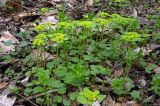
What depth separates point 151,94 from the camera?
305 centimetres

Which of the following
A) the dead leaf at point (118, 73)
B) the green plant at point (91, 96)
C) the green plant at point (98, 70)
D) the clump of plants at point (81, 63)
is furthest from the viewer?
the dead leaf at point (118, 73)

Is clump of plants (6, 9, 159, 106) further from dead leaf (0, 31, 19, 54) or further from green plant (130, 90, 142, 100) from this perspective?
dead leaf (0, 31, 19, 54)

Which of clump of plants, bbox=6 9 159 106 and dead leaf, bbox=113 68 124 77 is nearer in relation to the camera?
clump of plants, bbox=6 9 159 106

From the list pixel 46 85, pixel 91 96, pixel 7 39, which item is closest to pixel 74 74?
pixel 46 85

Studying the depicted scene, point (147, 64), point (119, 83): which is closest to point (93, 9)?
point (147, 64)

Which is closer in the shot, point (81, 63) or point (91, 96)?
point (91, 96)

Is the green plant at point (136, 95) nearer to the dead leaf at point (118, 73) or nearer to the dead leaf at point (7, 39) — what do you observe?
the dead leaf at point (118, 73)

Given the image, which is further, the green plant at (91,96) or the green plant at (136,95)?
the green plant at (136,95)

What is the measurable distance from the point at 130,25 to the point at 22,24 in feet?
5.67

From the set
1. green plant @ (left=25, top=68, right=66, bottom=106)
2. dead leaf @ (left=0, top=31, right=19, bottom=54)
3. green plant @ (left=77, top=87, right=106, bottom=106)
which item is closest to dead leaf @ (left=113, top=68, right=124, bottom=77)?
green plant @ (left=25, top=68, right=66, bottom=106)

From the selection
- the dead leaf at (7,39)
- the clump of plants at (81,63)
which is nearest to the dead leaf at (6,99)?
the clump of plants at (81,63)

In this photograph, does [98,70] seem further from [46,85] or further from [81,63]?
[46,85]

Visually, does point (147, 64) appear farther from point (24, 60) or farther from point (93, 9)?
point (93, 9)

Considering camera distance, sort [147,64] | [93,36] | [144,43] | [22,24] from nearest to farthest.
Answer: [147,64] → [144,43] → [93,36] → [22,24]
